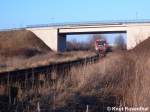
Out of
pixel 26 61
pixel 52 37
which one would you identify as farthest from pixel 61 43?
pixel 26 61

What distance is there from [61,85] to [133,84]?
2.47 metres

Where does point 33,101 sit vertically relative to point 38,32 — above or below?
above

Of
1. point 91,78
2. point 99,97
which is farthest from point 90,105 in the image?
point 91,78

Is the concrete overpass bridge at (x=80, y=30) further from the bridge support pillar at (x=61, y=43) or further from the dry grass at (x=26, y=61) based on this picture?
the dry grass at (x=26, y=61)

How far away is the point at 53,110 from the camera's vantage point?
875 centimetres

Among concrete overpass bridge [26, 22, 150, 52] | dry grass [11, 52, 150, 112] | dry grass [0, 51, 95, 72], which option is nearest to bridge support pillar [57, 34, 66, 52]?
concrete overpass bridge [26, 22, 150, 52]

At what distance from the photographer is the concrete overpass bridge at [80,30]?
64062 millimetres

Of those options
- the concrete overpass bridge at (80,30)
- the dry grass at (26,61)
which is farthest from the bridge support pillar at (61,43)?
the dry grass at (26,61)

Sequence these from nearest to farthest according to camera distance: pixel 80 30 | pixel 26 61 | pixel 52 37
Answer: pixel 26 61
pixel 80 30
pixel 52 37

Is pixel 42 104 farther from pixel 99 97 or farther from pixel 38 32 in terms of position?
pixel 38 32

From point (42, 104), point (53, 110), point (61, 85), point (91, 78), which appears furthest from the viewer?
point (91, 78)

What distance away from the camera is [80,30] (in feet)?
231

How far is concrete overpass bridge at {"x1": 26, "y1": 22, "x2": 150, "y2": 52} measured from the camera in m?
64.1

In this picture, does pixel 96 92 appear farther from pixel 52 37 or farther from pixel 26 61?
pixel 52 37
